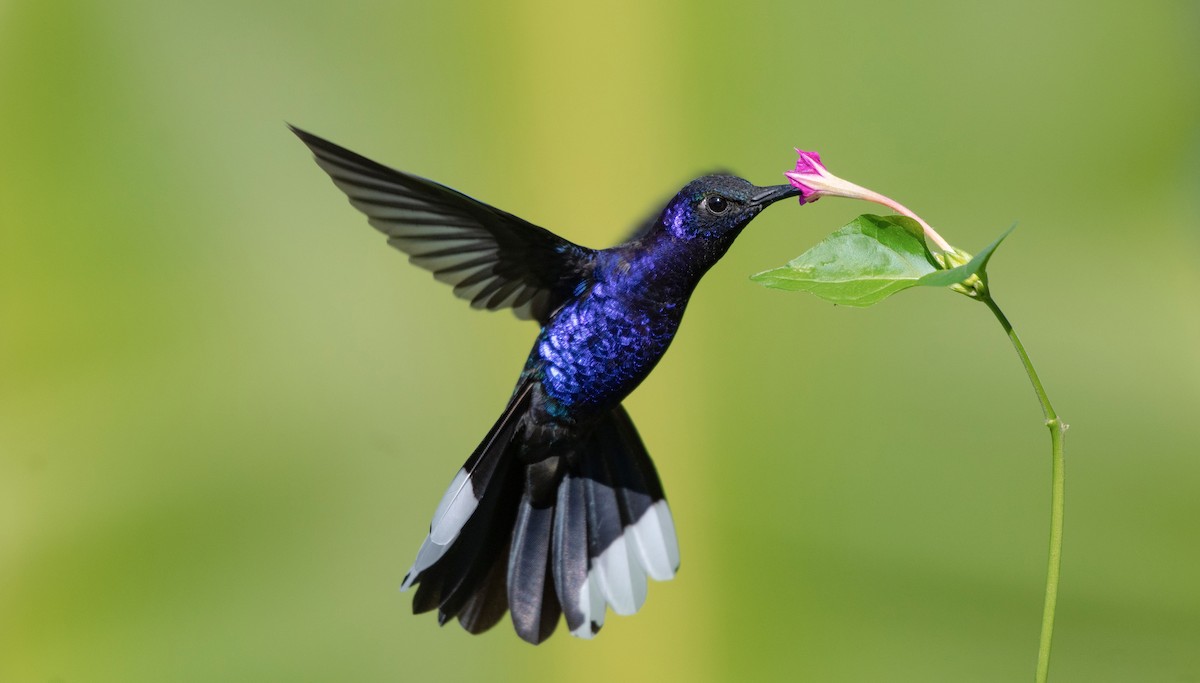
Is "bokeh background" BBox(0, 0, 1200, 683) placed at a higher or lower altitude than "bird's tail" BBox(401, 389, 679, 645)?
higher

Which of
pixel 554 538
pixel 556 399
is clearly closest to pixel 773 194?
pixel 556 399

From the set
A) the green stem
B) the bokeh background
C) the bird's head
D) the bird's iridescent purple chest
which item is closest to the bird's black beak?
the bird's head

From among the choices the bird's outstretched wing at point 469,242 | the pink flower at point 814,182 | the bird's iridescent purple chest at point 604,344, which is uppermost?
the pink flower at point 814,182

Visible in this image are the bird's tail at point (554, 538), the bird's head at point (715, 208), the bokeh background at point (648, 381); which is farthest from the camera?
the bokeh background at point (648, 381)

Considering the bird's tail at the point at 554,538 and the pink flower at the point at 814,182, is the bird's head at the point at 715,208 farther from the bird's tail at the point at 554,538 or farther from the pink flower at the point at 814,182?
the bird's tail at the point at 554,538


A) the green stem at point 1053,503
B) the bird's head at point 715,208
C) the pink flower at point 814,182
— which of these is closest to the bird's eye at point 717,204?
the bird's head at point 715,208

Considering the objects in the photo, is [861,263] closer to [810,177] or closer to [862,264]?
[862,264]

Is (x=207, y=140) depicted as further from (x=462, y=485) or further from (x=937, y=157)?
(x=937, y=157)

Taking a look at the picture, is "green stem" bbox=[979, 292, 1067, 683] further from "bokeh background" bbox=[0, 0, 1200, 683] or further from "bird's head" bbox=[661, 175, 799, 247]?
"bokeh background" bbox=[0, 0, 1200, 683]
